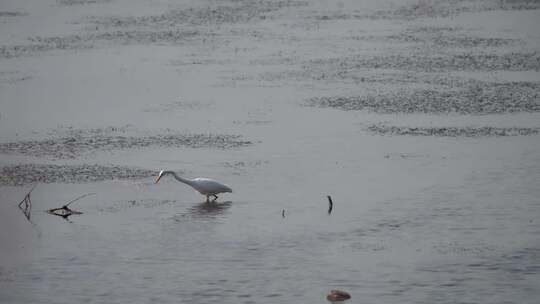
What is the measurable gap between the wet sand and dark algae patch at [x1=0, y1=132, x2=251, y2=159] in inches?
2.6

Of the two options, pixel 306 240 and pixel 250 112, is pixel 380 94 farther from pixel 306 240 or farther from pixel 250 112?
pixel 306 240

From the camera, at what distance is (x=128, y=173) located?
1995 centimetres

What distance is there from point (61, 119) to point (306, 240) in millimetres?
9179

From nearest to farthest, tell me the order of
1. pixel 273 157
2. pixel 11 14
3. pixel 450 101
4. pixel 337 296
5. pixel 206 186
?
pixel 337 296
pixel 206 186
pixel 273 157
pixel 450 101
pixel 11 14

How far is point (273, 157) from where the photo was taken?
21391 millimetres

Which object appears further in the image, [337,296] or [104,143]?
[104,143]

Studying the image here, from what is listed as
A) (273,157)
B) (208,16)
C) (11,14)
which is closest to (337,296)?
(273,157)

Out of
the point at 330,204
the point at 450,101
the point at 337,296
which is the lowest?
the point at 337,296

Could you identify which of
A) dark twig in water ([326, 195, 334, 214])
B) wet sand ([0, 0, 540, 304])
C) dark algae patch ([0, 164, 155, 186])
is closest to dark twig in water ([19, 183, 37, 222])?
wet sand ([0, 0, 540, 304])

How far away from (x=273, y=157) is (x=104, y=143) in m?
3.41

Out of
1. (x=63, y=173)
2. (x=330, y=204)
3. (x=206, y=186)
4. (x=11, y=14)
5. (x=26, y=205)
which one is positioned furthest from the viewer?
(x=11, y=14)

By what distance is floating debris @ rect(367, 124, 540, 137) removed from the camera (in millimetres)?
22547

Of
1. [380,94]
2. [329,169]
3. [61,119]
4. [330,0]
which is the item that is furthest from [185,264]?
[330,0]

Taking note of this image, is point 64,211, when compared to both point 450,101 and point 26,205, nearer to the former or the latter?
point 26,205
